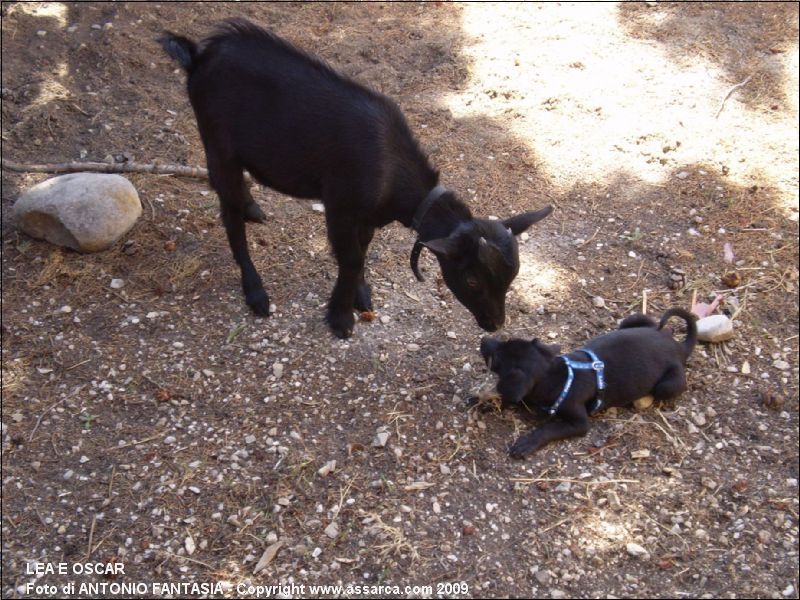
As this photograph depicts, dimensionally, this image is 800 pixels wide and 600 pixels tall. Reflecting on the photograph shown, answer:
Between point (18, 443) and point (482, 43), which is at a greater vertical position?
point (482, 43)

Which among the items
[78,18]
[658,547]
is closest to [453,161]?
[658,547]

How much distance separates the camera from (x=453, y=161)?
6449 millimetres

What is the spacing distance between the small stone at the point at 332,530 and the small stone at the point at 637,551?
152 centimetres

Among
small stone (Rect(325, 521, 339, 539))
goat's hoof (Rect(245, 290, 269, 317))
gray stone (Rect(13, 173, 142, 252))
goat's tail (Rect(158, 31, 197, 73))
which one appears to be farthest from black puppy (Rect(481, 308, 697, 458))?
gray stone (Rect(13, 173, 142, 252))

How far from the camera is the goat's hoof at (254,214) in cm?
571

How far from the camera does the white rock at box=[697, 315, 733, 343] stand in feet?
15.7

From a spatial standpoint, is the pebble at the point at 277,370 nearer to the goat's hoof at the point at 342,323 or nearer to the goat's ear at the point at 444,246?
the goat's hoof at the point at 342,323

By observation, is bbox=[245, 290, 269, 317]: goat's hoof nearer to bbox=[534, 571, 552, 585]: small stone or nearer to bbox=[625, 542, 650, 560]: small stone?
bbox=[534, 571, 552, 585]: small stone

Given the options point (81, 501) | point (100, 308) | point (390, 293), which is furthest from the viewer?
point (390, 293)

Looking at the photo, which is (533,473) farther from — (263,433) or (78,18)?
(78,18)

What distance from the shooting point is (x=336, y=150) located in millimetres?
4309

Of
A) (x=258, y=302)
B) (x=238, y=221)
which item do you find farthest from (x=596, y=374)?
(x=238, y=221)

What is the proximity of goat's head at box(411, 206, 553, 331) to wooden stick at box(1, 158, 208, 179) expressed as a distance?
2.79 m

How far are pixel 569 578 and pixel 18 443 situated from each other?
125 inches
